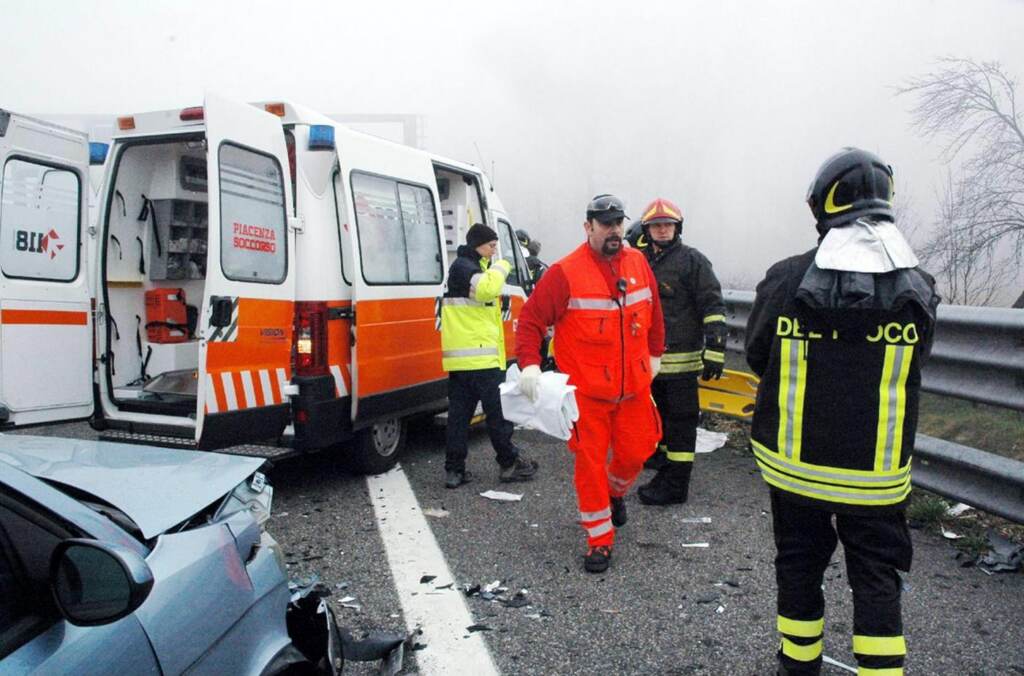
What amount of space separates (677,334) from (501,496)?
1549mm

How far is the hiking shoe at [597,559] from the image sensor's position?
381cm

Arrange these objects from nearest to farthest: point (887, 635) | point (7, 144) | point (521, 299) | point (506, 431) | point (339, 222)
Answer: point (887, 635) → point (7, 144) → point (339, 222) → point (506, 431) → point (521, 299)

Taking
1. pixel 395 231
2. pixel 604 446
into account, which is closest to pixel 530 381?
pixel 604 446

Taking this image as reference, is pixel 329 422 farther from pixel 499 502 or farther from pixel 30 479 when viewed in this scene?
pixel 30 479

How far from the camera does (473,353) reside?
17.9 ft

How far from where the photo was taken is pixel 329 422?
16.3 ft

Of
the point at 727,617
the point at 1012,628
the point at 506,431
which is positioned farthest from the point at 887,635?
the point at 506,431

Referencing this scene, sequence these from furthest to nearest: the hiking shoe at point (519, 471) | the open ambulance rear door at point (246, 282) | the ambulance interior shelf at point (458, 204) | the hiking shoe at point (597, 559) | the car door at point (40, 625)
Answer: the ambulance interior shelf at point (458, 204), the hiking shoe at point (519, 471), the open ambulance rear door at point (246, 282), the hiking shoe at point (597, 559), the car door at point (40, 625)

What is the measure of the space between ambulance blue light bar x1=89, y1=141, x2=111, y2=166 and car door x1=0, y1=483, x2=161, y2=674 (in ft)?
15.6

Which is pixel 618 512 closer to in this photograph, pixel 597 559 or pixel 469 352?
pixel 597 559

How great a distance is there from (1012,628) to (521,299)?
4826 mm

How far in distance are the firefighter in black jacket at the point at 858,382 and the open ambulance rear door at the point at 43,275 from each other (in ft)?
14.6

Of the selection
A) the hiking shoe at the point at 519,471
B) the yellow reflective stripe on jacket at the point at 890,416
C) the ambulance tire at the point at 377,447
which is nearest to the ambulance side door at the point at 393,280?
the ambulance tire at the point at 377,447

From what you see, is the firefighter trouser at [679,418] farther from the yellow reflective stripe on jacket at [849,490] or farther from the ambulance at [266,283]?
the yellow reflective stripe on jacket at [849,490]
